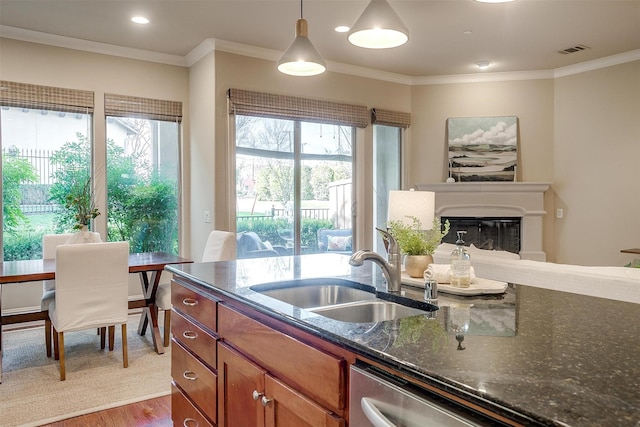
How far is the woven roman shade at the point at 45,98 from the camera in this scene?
172 inches

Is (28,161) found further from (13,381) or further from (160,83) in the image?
(13,381)

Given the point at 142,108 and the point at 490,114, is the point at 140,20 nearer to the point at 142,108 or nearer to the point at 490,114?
the point at 142,108

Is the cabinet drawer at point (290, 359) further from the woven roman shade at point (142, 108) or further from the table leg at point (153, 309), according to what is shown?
the woven roman shade at point (142, 108)

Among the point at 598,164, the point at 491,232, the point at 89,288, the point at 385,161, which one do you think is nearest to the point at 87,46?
the point at 89,288

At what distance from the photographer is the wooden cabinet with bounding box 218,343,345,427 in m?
1.29

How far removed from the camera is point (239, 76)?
4809mm

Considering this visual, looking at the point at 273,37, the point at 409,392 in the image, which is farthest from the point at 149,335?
the point at 409,392

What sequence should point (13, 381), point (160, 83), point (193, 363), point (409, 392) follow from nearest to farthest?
point (409, 392) → point (193, 363) → point (13, 381) → point (160, 83)

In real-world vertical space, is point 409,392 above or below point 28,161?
below

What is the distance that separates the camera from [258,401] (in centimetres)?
154

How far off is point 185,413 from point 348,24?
3447mm

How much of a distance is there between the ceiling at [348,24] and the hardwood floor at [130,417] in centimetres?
299

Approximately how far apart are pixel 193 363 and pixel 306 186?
3568mm

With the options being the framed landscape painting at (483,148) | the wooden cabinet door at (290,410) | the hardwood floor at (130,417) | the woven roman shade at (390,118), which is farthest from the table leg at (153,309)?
the framed landscape painting at (483,148)
